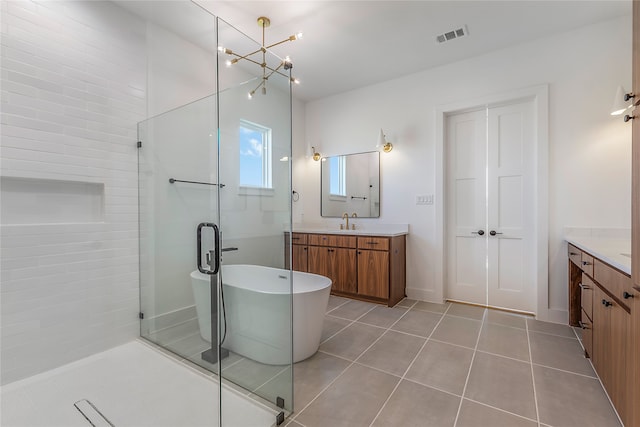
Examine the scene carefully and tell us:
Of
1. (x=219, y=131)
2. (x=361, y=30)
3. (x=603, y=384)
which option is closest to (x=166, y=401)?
(x=219, y=131)

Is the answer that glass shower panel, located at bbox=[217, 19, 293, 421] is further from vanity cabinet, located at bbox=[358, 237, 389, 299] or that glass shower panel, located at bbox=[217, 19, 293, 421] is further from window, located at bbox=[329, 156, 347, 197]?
window, located at bbox=[329, 156, 347, 197]

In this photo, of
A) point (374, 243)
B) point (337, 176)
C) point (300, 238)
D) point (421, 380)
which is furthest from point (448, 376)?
point (337, 176)

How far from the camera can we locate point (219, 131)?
160 cm

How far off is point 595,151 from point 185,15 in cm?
392

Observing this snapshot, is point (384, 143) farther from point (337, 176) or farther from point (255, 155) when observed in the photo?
point (255, 155)

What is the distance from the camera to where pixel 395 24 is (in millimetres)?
2619

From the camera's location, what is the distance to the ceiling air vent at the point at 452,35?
2688mm

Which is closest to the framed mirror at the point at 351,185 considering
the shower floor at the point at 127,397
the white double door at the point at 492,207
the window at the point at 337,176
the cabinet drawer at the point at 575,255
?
the window at the point at 337,176

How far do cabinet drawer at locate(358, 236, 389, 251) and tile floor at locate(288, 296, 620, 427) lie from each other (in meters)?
0.80

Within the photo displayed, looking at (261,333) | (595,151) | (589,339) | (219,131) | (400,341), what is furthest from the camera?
(595,151)

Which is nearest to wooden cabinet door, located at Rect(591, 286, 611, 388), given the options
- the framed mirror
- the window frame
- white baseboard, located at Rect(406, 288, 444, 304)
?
white baseboard, located at Rect(406, 288, 444, 304)

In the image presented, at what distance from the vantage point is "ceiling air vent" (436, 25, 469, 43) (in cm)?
269

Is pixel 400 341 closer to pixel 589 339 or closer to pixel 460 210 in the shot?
pixel 589 339

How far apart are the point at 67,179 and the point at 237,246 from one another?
4.73 feet
